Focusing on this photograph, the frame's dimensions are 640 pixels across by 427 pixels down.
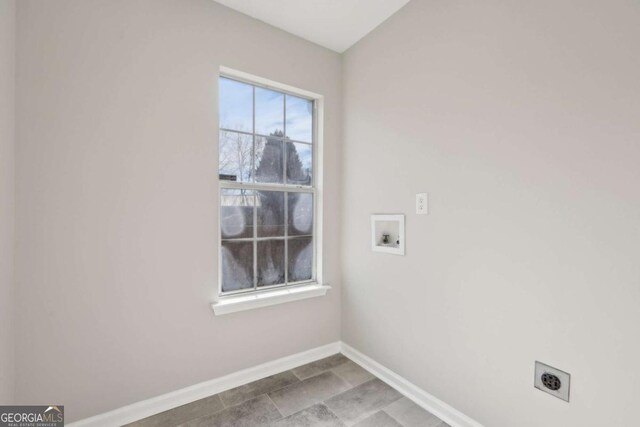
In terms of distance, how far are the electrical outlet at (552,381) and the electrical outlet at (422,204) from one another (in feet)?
3.09

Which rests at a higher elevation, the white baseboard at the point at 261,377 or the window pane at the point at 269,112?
the window pane at the point at 269,112

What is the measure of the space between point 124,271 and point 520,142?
7.36 feet

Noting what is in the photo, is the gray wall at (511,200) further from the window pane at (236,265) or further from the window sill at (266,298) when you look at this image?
the window pane at (236,265)

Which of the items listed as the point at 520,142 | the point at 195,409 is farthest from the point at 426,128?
the point at 195,409

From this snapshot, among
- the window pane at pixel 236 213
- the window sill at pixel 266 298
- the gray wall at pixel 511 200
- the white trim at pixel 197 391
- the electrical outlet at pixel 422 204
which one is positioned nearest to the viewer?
the gray wall at pixel 511 200

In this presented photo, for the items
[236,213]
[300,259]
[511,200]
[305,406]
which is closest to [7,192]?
[236,213]

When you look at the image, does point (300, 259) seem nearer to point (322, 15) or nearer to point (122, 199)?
point (122, 199)

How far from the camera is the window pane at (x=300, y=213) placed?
2.35 m

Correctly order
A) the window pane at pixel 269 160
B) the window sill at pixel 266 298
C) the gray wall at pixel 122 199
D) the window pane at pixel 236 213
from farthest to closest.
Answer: the window pane at pixel 269 160 → the window pane at pixel 236 213 → the window sill at pixel 266 298 → the gray wall at pixel 122 199

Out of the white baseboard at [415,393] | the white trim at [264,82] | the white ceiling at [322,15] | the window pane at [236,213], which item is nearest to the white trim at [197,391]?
the white baseboard at [415,393]

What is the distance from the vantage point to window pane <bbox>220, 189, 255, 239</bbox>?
205 centimetres

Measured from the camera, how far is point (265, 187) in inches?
86.5

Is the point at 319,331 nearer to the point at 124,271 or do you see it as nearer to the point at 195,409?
the point at 195,409

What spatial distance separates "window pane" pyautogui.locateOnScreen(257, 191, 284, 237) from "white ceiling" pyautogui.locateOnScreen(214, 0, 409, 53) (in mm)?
1269
